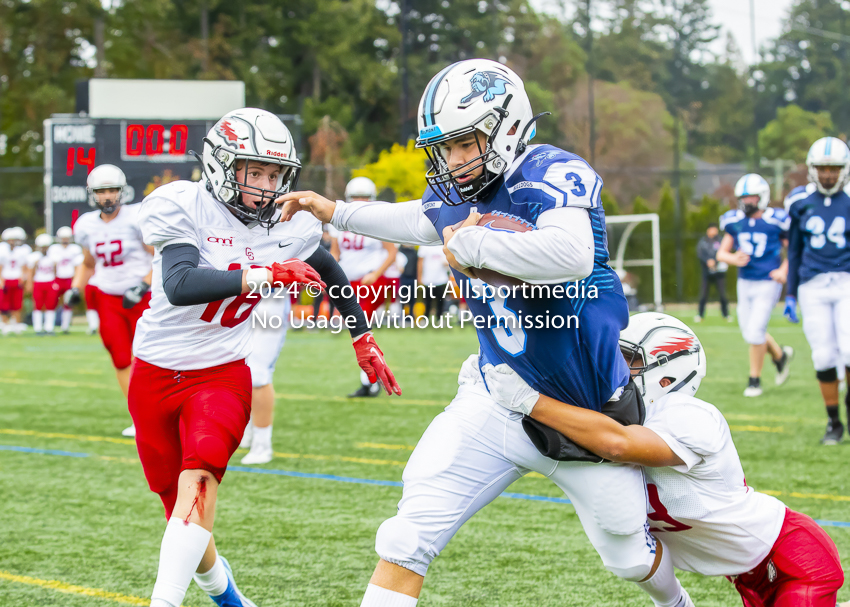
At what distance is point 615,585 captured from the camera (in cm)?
366

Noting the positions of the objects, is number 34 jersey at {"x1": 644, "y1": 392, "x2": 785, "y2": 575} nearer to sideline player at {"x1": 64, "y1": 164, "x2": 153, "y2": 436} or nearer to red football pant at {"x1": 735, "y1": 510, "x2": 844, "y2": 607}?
red football pant at {"x1": 735, "y1": 510, "x2": 844, "y2": 607}

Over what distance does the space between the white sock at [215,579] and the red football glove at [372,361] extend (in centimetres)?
80

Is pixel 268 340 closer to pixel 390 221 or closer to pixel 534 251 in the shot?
pixel 390 221

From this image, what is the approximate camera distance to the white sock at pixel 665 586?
9.16 ft

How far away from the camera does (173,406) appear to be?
3.22 metres

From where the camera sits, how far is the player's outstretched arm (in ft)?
8.34

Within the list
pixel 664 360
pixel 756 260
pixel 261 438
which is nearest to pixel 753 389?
pixel 756 260

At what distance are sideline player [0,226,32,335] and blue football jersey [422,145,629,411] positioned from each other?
17.8 meters

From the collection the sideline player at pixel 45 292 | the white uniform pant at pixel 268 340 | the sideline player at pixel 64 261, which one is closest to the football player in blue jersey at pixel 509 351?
the white uniform pant at pixel 268 340

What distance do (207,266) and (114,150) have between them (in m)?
16.7

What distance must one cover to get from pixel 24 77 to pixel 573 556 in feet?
114

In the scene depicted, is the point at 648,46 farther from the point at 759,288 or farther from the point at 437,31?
the point at 759,288

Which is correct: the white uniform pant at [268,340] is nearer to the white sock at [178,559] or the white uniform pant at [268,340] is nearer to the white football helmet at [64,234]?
the white sock at [178,559]

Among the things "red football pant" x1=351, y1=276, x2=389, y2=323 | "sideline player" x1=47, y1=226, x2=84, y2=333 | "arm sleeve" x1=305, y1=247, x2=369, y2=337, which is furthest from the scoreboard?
"arm sleeve" x1=305, y1=247, x2=369, y2=337
